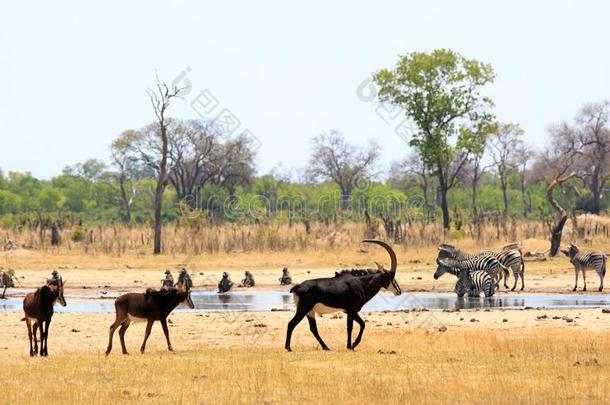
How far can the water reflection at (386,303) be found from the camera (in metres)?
26.2

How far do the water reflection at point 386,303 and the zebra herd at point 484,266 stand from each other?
40 cm

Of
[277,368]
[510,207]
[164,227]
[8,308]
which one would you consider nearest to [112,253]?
[164,227]

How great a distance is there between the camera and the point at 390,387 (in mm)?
13602

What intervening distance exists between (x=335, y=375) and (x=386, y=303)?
14.0 m

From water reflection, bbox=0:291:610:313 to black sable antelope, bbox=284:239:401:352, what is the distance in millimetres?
7889

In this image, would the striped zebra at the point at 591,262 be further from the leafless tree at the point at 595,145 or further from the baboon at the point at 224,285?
the leafless tree at the point at 595,145

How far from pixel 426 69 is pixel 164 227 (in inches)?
560

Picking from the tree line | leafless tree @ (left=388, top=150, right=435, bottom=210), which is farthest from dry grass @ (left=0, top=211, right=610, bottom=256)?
leafless tree @ (left=388, top=150, right=435, bottom=210)

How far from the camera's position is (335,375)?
48.0 ft

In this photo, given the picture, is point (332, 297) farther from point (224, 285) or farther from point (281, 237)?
point (281, 237)

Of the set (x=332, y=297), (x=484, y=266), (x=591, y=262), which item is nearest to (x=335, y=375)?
(x=332, y=297)

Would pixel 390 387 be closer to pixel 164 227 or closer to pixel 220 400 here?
pixel 220 400

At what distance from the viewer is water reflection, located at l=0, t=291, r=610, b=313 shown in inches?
1032

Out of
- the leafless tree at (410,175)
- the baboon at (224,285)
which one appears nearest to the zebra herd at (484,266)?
the baboon at (224,285)
